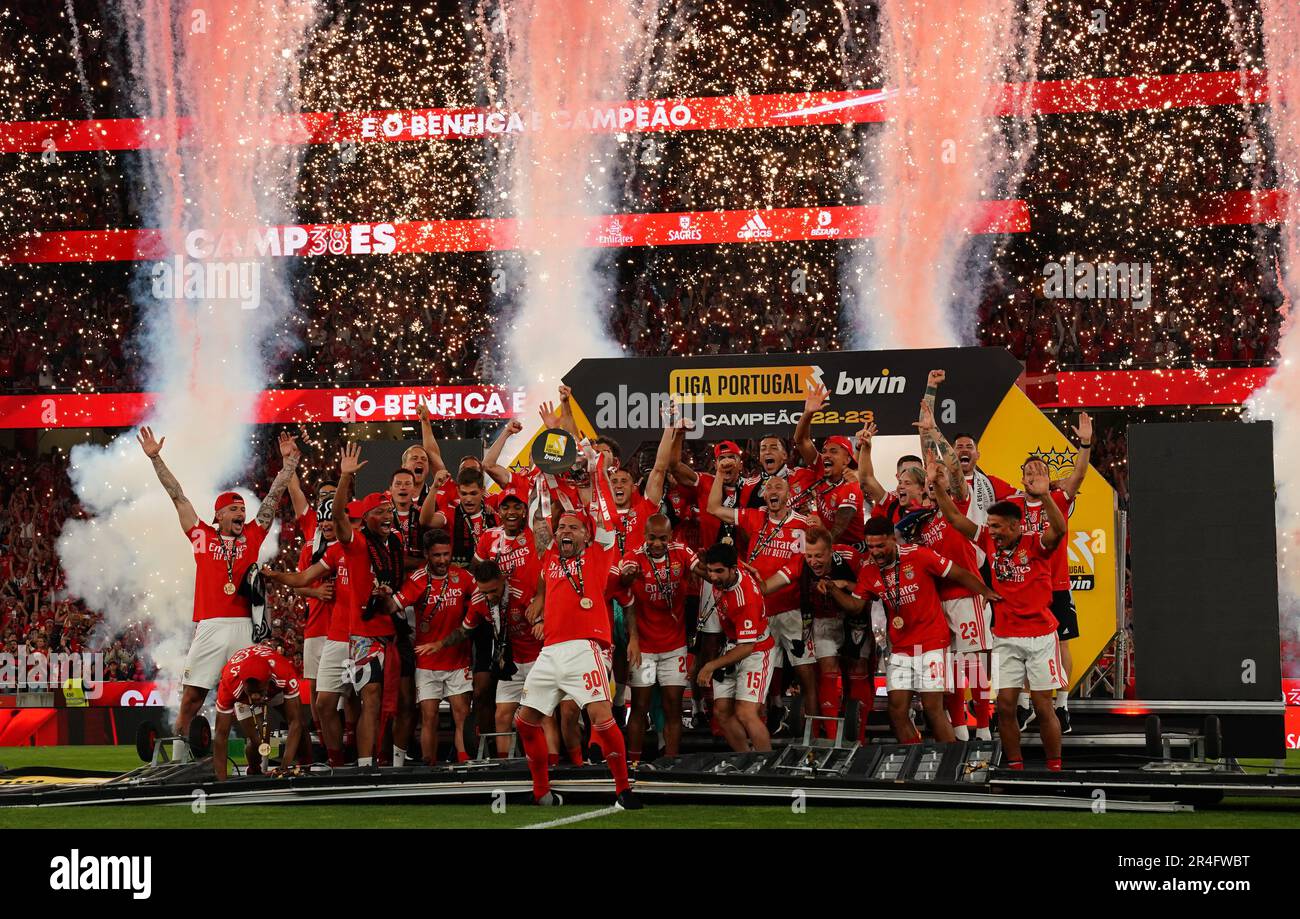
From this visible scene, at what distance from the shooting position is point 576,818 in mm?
8812

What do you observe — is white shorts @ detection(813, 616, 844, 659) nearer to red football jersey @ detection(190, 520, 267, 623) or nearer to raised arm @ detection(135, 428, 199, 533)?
red football jersey @ detection(190, 520, 267, 623)

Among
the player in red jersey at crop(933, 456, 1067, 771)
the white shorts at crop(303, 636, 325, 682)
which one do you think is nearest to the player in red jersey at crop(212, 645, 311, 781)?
the white shorts at crop(303, 636, 325, 682)

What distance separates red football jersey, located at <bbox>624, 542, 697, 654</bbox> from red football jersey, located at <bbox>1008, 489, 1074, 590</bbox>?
2.27 metres

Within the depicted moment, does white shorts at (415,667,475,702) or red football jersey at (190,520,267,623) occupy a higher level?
red football jersey at (190,520,267,623)

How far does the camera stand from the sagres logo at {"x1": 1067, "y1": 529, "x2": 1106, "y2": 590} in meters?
12.5

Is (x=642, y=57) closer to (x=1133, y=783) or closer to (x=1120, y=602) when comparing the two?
(x=1120, y=602)

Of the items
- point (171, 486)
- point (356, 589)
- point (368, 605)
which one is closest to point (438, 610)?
point (368, 605)

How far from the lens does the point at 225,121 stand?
3284 cm

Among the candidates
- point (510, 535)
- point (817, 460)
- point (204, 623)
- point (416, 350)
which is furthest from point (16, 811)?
point (416, 350)

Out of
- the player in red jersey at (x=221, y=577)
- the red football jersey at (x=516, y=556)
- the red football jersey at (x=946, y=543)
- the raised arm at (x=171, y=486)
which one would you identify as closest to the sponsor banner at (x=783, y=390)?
the red football jersey at (x=946, y=543)

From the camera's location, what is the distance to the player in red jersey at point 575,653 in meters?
8.99

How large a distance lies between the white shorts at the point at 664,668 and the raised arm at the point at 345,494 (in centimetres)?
225

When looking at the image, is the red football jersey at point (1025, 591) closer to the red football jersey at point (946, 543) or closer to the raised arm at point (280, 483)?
the red football jersey at point (946, 543)
